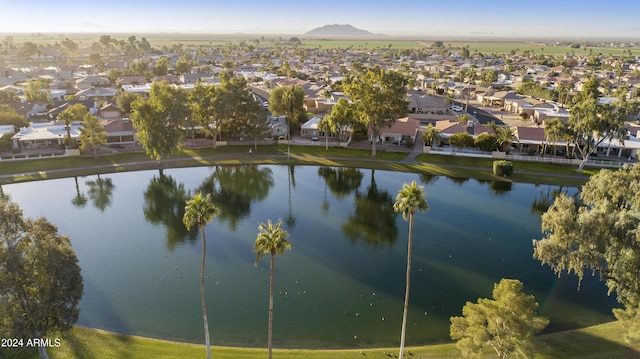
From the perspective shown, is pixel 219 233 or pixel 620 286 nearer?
pixel 620 286

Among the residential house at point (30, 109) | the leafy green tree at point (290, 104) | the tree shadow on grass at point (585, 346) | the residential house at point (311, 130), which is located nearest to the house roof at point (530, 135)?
the residential house at point (311, 130)

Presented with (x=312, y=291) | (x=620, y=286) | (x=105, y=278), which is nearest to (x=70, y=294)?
(x=105, y=278)

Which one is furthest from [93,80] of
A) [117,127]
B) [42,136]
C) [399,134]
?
[399,134]

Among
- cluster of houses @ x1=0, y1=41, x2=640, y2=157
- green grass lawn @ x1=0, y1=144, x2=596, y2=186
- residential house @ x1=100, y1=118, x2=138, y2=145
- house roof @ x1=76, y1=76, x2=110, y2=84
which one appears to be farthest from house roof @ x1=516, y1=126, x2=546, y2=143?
house roof @ x1=76, y1=76, x2=110, y2=84

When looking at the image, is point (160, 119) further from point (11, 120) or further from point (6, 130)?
point (11, 120)

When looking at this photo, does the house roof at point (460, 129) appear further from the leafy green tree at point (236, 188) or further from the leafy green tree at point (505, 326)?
the leafy green tree at point (505, 326)

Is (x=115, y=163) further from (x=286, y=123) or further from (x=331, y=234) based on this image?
(x=331, y=234)
